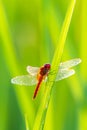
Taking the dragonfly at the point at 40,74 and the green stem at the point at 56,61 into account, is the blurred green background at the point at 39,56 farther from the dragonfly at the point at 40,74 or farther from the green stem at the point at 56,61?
the green stem at the point at 56,61

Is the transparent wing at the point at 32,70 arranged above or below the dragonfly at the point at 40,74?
above

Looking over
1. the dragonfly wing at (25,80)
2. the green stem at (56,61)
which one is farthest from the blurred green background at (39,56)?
the green stem at (56,61)

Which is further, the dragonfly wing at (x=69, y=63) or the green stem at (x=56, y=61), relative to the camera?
the dragonfly wing at (x=69, y=63)

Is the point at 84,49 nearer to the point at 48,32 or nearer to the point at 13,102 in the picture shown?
the point at 48,32

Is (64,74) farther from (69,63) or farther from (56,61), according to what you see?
(56,61)


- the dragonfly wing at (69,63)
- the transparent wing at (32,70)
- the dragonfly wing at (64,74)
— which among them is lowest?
the dragonfly wing at (64,74)

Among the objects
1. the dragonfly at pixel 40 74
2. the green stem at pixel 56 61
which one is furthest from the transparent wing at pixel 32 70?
the green stem at pixel 56 61

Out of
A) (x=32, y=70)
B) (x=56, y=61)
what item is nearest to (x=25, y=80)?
(x=32, y=70)

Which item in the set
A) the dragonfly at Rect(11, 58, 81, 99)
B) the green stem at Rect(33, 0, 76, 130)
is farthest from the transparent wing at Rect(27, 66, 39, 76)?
the green stem at Rect(33, 0, 76, 130)
